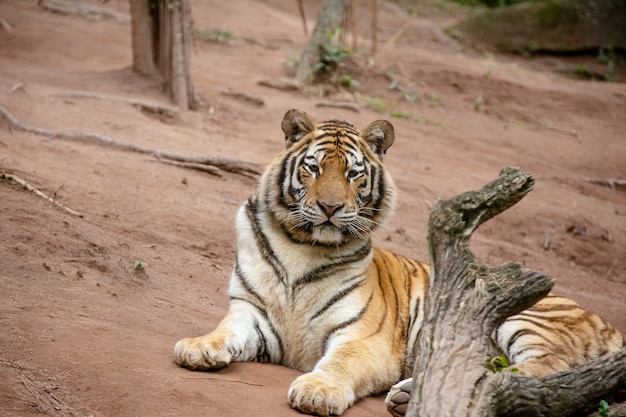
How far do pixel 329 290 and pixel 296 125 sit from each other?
907 millimetres

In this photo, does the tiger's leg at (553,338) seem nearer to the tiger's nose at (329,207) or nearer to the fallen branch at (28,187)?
the tiger's nose at (329,207)

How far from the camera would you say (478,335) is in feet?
10.3

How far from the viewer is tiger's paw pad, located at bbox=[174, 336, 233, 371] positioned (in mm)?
3867

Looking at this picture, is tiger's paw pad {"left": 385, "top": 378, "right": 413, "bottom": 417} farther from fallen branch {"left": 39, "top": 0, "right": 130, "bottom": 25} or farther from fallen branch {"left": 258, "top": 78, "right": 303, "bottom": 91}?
fallen branch {"left": 39, "top": 0, "right": 130, "bottom": 25}

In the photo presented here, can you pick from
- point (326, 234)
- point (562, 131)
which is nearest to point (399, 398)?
point (326, 234)

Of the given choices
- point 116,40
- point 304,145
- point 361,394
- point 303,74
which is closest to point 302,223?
point 304,145

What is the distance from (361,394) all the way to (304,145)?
132cm

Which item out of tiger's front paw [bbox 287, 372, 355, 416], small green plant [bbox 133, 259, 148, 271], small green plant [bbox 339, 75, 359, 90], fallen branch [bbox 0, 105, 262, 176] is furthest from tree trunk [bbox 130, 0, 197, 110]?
tiger's front paw [bbox 287, 372, 355, 416]

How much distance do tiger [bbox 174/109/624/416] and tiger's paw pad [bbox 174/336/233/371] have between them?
0.9 inches

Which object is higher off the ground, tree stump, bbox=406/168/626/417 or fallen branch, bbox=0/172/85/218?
tree stump, bbox=406/168/626/417

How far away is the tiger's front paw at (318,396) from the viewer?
3602mm

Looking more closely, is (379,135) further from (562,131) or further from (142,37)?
(562,131)

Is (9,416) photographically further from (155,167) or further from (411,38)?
(411,38)

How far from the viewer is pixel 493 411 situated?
2.97 metres
